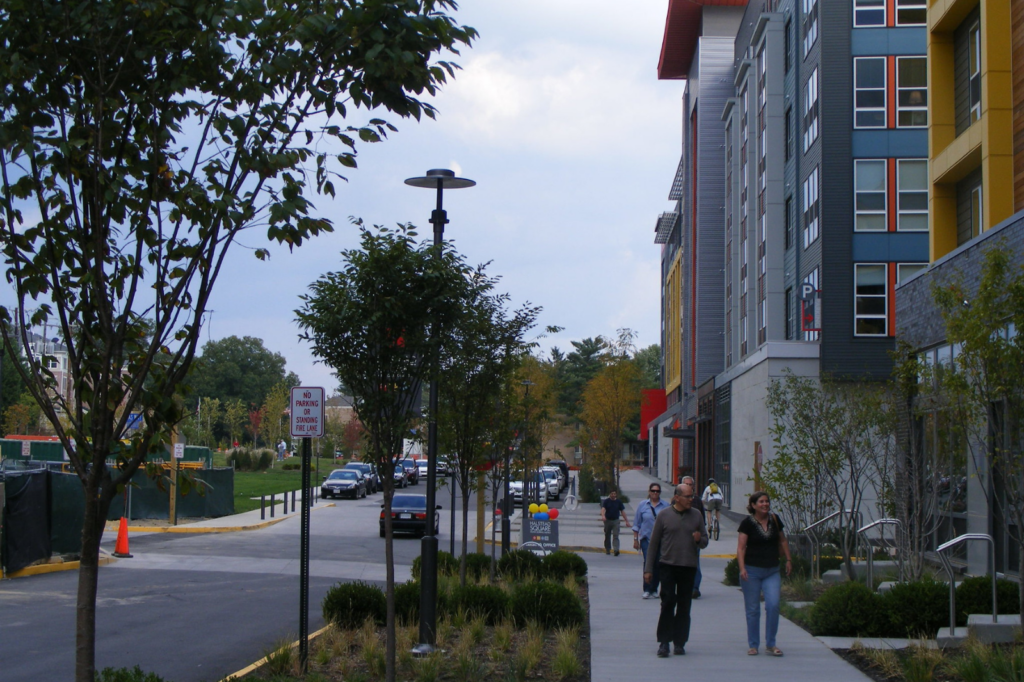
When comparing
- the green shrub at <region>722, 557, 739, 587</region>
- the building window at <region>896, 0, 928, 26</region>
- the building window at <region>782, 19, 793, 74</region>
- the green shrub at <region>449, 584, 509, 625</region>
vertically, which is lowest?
the green shrub at <region>722, 557, 739, 587</region>

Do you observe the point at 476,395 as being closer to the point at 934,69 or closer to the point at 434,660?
the point at 434,660

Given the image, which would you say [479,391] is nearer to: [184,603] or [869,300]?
[184,603]

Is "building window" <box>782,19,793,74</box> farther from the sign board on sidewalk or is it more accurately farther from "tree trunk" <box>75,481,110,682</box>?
"tree trunk" <box>75,481,110,682</box>

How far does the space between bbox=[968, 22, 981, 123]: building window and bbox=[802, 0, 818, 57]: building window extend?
1527 cm

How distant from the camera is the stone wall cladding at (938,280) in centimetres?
1502

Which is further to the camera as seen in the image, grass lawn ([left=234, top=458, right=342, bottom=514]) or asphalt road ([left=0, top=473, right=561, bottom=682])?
grass lawn ([left=234, top=458, right=342, bottom=514])

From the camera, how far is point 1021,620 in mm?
10289

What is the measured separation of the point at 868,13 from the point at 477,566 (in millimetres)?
24482

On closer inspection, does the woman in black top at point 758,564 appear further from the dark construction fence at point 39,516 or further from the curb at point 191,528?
the curb at point 191,528

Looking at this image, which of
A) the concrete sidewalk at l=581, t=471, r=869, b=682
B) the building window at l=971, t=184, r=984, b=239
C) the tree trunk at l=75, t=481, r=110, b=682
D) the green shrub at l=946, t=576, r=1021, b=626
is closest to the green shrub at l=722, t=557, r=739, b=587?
the concrete sidewalk at l=581, t=471, r=869, b=682

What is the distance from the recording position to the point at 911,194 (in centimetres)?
3278

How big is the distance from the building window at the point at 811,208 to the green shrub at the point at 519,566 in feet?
66.6

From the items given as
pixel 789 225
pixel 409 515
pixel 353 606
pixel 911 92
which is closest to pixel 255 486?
pixel 409 515

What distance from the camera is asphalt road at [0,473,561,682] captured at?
11195mm
